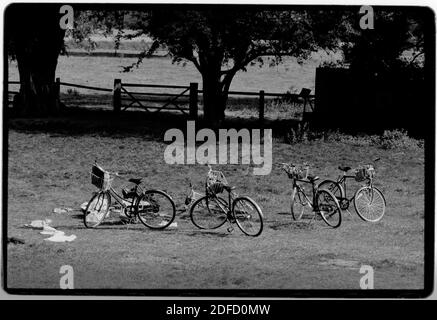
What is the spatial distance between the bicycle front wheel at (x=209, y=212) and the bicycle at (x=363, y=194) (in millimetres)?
1246

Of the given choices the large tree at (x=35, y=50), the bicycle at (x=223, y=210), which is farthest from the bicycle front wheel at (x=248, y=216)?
the large tree at (x=35, y=50)

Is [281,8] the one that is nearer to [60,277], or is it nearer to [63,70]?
[63,70]

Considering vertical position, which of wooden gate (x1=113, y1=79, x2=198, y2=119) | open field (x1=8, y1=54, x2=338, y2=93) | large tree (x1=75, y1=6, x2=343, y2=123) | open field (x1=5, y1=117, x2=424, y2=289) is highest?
large tree (x1=75, y1=6, x2=343, y2=123)

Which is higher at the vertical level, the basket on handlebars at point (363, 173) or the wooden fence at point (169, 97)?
the wooden fence at point (169, 97)

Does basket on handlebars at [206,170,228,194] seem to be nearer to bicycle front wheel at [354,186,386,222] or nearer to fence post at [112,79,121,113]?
bicycle front wheel at [354,186,386,222]

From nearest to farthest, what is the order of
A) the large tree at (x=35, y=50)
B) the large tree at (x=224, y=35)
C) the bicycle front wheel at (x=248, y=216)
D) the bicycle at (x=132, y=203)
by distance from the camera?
the large tree at (x=35, y=50) < the large tree at (x=224, y=35) < the bicycle front wheel at (x=248, y=216) < the bicycle at (x=132, y=203)

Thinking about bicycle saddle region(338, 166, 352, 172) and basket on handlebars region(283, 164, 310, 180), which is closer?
basket on handlebars region(283, 164, 310, 180)

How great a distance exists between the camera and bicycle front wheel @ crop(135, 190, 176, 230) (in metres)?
11.8

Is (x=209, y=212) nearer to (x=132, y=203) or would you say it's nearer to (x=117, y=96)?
(x=132, y=203)

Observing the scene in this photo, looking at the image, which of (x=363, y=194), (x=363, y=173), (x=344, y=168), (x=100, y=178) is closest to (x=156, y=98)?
(x=100, y=178)

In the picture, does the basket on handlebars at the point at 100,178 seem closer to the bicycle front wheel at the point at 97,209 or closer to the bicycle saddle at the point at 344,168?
the bicycle front wheel at the point at 97,209

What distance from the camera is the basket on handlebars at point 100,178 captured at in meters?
11.8

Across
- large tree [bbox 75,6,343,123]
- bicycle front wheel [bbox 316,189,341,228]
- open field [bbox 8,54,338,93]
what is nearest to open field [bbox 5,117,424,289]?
bicycle front wheel [bbox 316,189,341,228]

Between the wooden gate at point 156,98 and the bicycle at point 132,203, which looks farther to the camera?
the wooden gate at point 156,98
